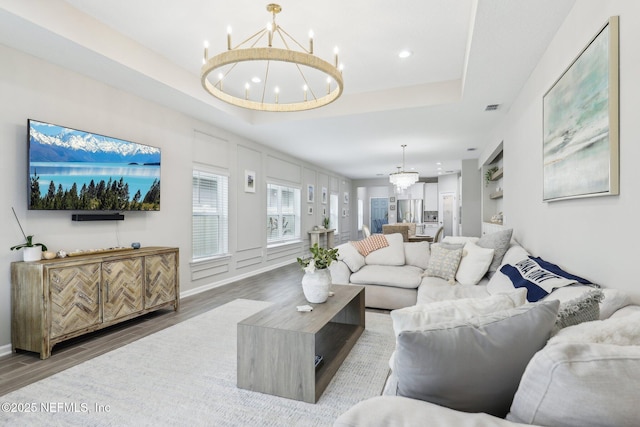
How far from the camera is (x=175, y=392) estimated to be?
6.90 ft

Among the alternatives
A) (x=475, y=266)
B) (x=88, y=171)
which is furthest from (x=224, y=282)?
(x=475, y=266)

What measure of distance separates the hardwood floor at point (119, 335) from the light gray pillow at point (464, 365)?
2764 millimetres

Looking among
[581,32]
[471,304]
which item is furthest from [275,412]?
[581,32]

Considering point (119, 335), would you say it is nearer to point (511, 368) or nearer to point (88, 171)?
point (88, 171)

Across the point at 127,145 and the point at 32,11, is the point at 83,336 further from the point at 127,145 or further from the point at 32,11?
the point at 32,11

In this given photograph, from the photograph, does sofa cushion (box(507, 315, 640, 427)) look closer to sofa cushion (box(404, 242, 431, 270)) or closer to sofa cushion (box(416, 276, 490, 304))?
sofa cushion (box(416, 276, 490, 304))

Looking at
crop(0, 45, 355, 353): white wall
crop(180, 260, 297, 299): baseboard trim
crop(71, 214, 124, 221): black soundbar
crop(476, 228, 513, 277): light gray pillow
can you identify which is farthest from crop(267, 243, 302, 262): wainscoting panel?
crop(476, 228, 513, 277): light gray pillow

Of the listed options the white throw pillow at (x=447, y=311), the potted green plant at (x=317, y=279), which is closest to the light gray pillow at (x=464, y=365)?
the white throw pillow at (x=447, y=311)

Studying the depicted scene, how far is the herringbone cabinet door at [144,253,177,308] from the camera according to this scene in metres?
3.55

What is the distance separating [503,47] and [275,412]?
131 inches

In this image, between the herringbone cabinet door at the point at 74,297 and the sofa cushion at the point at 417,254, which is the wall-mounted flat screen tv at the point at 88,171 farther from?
the sofa cushion at the point at 417,254

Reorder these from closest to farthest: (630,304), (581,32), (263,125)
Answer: (630,304) < (581,32) < (263,125)

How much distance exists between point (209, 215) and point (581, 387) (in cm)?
513

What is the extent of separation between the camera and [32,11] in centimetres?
243
